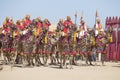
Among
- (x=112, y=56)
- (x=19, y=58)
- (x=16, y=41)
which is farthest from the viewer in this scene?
(x=112, y=56)

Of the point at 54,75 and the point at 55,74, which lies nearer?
the point at 54,75

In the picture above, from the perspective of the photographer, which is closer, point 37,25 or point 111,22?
point 37,25

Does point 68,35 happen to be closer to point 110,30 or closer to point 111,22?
point 110,30

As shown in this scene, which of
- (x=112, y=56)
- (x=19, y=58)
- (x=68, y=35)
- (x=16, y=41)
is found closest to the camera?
(x=68, y=35)

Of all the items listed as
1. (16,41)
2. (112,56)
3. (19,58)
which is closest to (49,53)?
(19,58)

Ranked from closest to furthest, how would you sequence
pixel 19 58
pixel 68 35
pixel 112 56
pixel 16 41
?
pixel 68 35
pixel 16 41
pixel 19 58
pixel 112 56

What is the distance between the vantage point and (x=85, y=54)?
21547mm

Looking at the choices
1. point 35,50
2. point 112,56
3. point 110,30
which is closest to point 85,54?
A: point 110,30

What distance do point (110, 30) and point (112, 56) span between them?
613 centimetres

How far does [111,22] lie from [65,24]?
432 inches

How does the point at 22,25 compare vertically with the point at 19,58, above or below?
above

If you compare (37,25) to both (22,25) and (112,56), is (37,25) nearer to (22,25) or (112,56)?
(22,25)

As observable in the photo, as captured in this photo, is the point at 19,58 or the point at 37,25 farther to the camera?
the point at 19,58

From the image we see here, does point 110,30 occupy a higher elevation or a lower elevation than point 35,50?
higher
